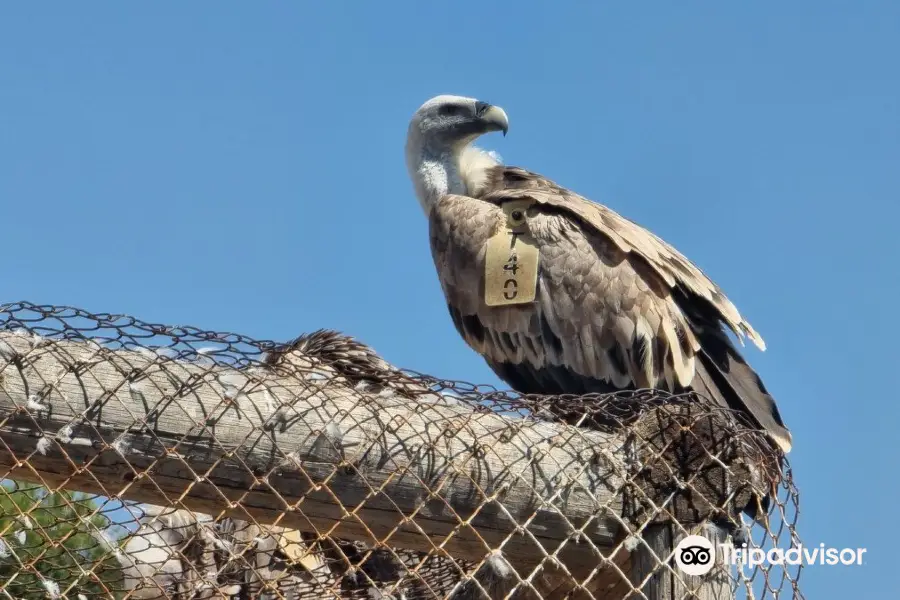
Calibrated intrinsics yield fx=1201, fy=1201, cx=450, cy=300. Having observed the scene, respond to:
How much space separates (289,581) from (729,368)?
3.26 m

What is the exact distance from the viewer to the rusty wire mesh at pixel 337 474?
296 centimetres

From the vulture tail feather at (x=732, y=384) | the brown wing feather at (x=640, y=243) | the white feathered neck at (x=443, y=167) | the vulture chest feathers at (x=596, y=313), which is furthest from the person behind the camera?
the white feathered neck at (x=443, y=167)

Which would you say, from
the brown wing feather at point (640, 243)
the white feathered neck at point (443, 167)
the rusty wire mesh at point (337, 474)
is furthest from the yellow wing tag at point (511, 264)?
the rusty wire mesh at point (337, 474)

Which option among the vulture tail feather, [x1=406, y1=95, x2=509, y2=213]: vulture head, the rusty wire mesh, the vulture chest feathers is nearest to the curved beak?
[x1=406, y1=95, x2=509, y2=213]: vulture head

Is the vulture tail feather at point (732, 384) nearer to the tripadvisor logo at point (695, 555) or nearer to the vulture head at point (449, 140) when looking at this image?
the vulture head at point (449, 140)

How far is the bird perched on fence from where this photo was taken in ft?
21.0

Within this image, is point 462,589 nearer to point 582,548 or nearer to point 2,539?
point 582,548

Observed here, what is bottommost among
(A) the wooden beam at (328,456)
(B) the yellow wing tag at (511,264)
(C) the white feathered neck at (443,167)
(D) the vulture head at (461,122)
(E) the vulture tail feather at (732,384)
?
(A) the wooden beam at (328,456)

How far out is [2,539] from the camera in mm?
2844

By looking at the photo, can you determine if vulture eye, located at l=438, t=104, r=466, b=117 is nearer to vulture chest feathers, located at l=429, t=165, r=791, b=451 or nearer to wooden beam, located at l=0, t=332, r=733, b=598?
vulture chest feathers, located at l=429, t=165, r=791, b=451

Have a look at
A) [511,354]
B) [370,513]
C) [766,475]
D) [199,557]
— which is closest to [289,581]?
[199,557]

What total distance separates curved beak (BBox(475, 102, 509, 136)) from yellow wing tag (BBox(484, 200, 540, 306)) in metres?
1.40

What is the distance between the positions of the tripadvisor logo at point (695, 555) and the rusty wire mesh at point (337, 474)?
3 cm

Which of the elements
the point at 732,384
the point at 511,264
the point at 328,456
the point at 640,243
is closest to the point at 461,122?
the point at 511,264
